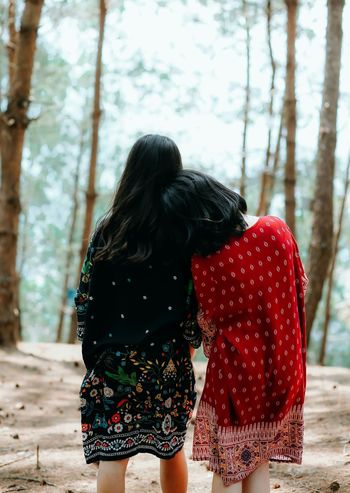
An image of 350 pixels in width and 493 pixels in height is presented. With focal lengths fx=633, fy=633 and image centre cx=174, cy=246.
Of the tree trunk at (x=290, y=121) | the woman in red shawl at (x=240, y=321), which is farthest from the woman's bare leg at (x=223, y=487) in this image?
the tree trunk at (x=290, y=121)

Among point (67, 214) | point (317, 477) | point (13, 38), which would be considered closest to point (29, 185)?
point (67, 214)

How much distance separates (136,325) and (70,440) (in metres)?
2.26

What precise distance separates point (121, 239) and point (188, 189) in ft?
0.98

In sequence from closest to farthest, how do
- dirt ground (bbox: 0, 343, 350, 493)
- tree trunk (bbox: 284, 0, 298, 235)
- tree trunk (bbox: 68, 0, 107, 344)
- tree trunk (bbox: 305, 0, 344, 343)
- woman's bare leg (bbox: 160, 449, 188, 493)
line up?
woman's bare leg (bbox: 160, 449, 188, 493)
dirt ground (bbox: 0, 343, 350, 493)
tree trunk (bbox: 305, 0, 344, 343)
tree trunk (bbox: 284, 0, 298, 235)
tree trunk (bbox: 68, 0, 107, 344)

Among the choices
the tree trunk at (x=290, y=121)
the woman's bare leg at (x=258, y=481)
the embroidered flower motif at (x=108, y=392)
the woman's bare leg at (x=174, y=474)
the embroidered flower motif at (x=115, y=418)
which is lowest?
the woman's bare leg at (x=174, y=474)

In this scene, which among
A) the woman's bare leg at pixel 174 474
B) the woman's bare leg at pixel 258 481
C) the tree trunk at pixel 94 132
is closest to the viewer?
the woman's bare leg at pixel 258 481

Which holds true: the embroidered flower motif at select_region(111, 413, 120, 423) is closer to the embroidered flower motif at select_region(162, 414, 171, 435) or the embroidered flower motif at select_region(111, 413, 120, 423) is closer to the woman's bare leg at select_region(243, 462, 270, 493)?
the embroidered flower motif at select_region(162, 414, 171, 435)

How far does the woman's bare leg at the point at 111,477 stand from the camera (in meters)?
2.29

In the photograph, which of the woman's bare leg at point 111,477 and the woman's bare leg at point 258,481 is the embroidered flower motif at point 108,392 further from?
the woman's bare leg at point 258,481

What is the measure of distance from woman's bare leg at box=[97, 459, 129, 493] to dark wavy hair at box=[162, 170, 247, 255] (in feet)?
2.75

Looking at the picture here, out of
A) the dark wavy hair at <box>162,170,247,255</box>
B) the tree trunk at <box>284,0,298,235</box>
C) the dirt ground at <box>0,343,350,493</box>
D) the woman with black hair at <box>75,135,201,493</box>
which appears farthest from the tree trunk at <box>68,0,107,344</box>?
the dark wavy hair at <box>162,170,247,255</box>

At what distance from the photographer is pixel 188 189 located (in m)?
2.24

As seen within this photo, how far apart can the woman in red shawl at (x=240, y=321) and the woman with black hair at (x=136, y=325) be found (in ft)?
0.29

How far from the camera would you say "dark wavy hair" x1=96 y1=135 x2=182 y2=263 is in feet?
7.42
